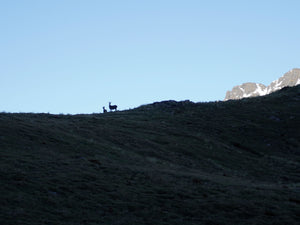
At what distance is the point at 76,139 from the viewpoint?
28.8m

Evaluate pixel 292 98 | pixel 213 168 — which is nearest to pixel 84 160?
pixel 213 168

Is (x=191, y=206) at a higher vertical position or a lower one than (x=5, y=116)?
lower

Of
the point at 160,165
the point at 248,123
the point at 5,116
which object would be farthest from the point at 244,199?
the point at 248,123

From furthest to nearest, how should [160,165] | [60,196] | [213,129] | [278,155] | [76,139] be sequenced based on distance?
[213,129], [278,155], [76,139], [160,165], [60,196]

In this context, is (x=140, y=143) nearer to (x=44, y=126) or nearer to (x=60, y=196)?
(x=44, y=126)

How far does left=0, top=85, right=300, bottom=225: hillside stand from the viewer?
1675 centimetres

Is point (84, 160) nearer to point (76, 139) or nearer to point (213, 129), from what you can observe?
point (76, 139)

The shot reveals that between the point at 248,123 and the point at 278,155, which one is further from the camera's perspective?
the point at 248,123

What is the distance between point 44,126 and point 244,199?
16391 mm

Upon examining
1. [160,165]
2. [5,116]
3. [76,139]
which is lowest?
[160,165]

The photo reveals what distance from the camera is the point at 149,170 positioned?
2391 cm

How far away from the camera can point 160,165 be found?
2680cm

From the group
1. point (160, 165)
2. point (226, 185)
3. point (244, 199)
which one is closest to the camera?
point (244, 199)

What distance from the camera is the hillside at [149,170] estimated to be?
1675cm
